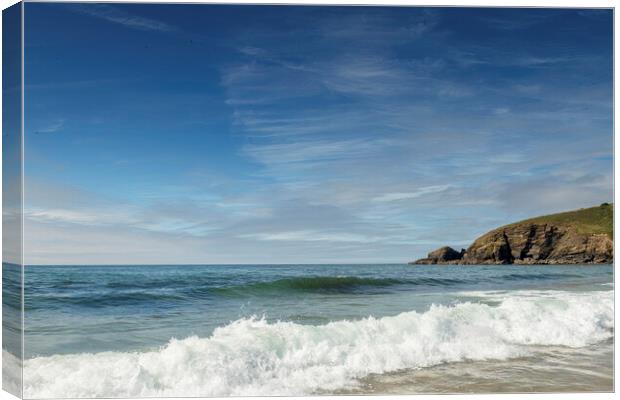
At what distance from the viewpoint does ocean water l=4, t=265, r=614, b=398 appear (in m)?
4.92

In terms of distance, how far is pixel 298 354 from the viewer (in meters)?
5.34

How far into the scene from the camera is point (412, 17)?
5582mm

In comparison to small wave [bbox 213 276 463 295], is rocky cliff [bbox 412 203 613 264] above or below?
above

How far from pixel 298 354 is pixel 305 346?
129 millimetres

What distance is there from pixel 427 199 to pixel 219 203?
107 inches

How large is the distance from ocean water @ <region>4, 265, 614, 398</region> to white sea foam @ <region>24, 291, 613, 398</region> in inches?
0.5

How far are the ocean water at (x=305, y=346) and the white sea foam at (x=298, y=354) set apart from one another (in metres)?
0.01

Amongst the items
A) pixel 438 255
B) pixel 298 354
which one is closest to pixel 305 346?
pixel 298 354

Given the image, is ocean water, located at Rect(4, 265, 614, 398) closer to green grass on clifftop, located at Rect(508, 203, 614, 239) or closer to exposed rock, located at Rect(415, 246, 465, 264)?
green grass on clifftop, located at Rect(508, 203, 614, 239)

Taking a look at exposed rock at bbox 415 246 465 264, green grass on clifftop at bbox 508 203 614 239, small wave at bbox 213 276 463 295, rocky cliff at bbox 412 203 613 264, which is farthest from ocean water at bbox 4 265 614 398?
rocky cliff at bbox 412 203 613 264

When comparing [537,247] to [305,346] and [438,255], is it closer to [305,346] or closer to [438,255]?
[438,255]

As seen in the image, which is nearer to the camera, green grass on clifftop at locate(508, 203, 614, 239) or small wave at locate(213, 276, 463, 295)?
green grass on clifftop at locate(508, 203, 614, 239)

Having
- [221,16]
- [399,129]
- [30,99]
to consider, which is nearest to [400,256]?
[399,129]

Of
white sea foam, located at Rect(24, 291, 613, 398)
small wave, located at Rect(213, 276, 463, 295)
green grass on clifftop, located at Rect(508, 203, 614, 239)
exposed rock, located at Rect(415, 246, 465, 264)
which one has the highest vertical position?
green grass on clifftop, located at Rect(508, 203, 614, 239)
